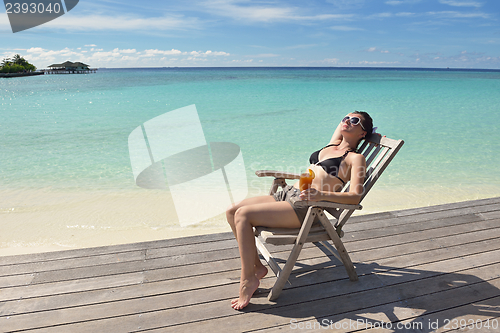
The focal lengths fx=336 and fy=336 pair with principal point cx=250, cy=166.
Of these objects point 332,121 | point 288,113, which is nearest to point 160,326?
point 332,121

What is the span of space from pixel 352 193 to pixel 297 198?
39 centimetres

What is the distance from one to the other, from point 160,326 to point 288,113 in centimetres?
1424

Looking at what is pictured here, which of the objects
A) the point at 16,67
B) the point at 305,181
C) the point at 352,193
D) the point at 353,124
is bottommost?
the point at 352,193

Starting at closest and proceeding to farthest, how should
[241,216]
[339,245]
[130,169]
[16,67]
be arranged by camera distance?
[241,216] < [339,245] < [130,169] < [16,67]

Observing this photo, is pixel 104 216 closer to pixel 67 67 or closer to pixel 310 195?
pixel 310 195

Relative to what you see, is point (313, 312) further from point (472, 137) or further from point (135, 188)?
point (472, 137)

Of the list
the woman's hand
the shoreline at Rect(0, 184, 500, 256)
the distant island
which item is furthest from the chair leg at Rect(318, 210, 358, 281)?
the distant island

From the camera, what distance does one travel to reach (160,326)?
6.25 ft

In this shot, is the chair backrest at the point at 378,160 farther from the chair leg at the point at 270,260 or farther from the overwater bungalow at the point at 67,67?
the overwater bungalow at the point at 67,67

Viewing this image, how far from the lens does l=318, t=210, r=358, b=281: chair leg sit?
213 centimetres

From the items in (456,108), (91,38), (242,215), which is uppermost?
(91,38)

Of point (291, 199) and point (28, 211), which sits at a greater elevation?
point (291, 199)

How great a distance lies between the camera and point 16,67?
6719cm

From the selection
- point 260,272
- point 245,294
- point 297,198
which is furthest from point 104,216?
point 297,198
